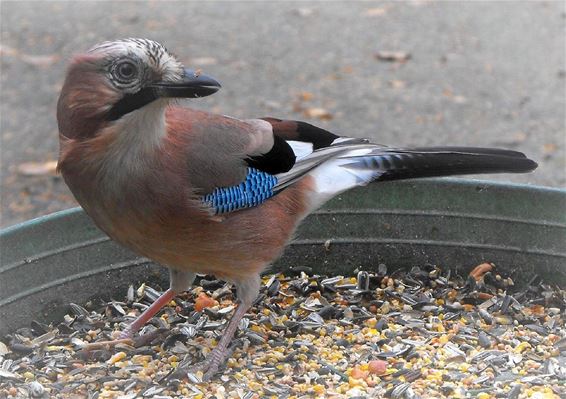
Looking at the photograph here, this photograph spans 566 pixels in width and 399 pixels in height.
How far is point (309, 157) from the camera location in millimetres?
3979

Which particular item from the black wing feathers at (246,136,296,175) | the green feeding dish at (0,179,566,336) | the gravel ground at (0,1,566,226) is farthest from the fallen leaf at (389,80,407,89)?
the black wing feathers at (246,136,296,175)

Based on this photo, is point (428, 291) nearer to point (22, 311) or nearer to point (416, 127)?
point (22, 311)

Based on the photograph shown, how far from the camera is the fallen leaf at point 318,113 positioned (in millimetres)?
7592

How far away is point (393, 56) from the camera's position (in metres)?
8.72

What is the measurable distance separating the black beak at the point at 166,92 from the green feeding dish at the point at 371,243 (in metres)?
0.73

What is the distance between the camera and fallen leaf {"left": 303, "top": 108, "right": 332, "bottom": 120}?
299 inches

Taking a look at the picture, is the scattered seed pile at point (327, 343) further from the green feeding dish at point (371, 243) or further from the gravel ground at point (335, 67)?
the gravel ground at point (335, 67)

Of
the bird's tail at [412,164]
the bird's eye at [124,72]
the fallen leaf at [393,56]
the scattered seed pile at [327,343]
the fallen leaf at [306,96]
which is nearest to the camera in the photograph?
the bird's eye at [124,72]

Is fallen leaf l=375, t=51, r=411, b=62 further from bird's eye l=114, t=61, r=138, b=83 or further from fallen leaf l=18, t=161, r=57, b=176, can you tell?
bird's eye l=114, t=61, r=138, b=83

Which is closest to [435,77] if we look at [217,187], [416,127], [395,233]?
[416,127]

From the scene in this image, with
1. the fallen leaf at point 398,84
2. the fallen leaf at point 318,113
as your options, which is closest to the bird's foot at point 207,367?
the fallen leaf at point 318,113

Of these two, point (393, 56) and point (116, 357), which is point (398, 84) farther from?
point (116, 357)

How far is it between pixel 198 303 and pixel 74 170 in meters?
1.00

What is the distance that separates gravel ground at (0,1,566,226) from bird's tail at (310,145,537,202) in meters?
2.77
